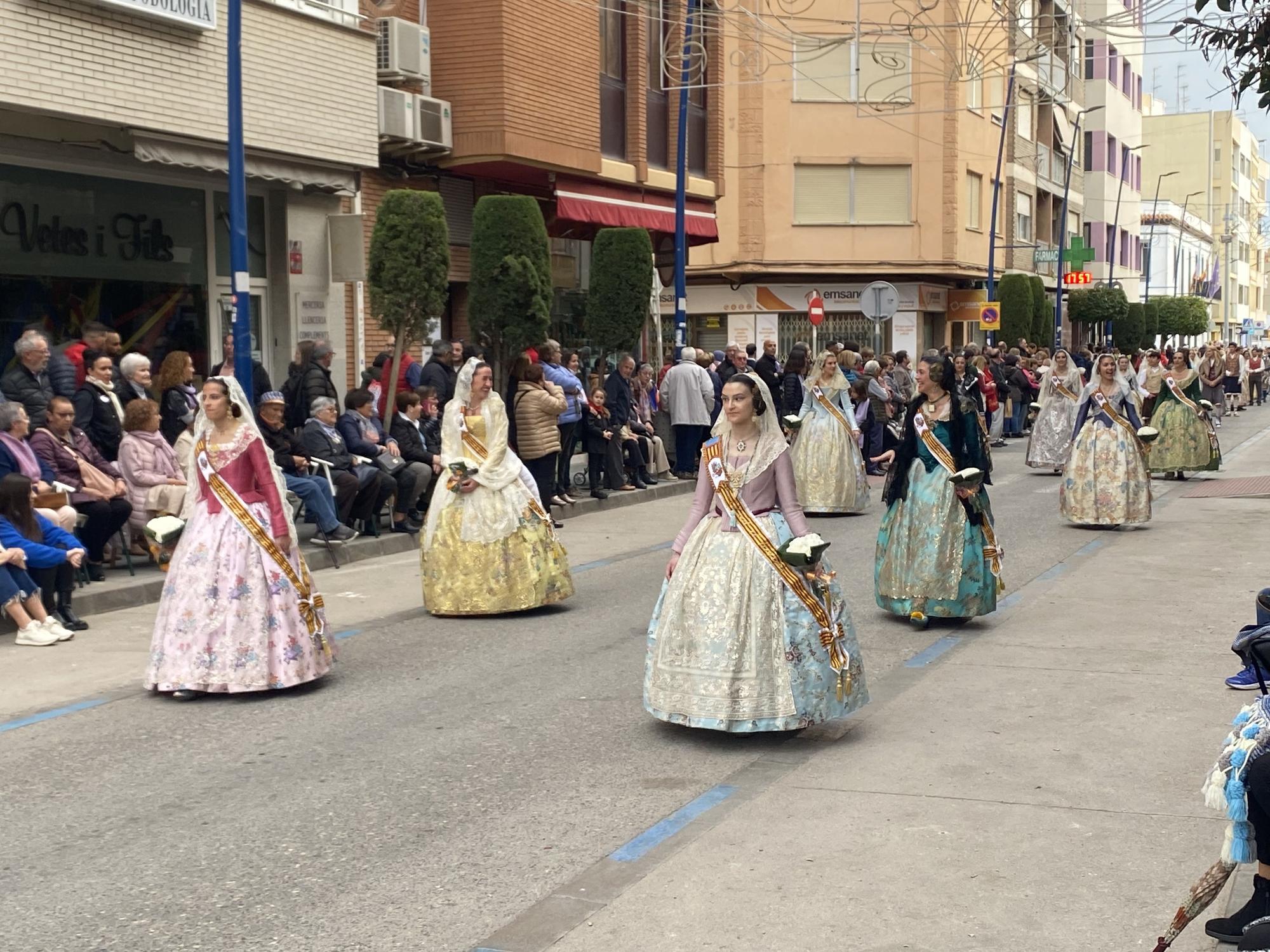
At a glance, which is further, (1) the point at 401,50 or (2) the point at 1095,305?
(2) the point at 1095,305

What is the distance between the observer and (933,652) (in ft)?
31.0

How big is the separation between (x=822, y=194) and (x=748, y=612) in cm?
3946

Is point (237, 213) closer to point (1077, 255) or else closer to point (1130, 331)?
point (1077, 255)

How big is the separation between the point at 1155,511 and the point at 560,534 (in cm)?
679

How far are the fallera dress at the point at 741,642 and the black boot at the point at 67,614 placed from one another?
4901mm

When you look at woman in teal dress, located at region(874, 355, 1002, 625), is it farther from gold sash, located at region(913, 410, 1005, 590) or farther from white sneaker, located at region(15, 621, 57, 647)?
white sneaker, located at region(15, 621, 57, 647)

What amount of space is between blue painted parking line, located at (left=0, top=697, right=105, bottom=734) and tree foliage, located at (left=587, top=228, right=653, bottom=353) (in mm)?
13489

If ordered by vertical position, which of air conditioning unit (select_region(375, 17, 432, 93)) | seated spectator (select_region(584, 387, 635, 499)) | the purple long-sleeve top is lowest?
seated spectator (select_region(584, 387, 635, 499))

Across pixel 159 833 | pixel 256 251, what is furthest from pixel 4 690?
pixel 256 251

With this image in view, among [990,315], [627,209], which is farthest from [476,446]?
[990,315]

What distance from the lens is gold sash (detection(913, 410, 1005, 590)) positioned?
33.3 ft

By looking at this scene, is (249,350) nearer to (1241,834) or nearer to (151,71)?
(151,71)

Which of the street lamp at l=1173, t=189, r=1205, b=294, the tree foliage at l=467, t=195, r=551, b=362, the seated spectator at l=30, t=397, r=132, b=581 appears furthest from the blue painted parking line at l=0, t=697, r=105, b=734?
the street lamp at l=1173, t=189, r=1205, b=294

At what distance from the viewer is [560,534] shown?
53.4 ft
